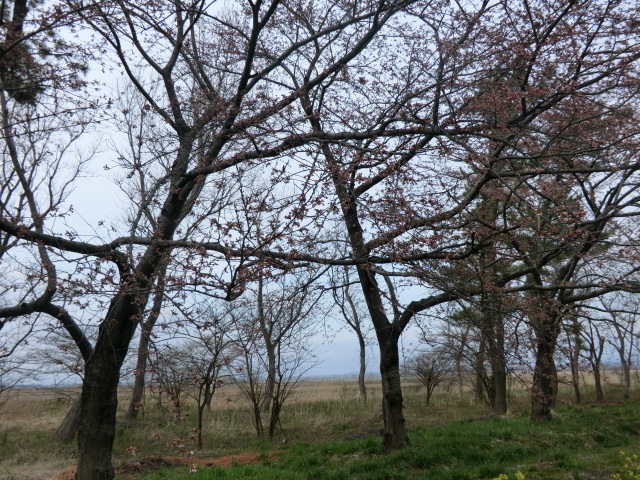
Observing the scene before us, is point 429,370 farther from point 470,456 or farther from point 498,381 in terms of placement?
point 470,456

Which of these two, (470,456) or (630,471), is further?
(470,456)

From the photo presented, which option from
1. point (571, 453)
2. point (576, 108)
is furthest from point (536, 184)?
point (571, 453)

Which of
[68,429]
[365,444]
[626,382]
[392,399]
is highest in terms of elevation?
[392,399]

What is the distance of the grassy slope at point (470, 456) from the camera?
703 cm

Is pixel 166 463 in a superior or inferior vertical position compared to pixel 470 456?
inferior

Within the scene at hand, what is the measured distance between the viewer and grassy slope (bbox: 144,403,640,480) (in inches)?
277

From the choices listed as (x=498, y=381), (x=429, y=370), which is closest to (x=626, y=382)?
(x=429, y=370)

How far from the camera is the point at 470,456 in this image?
775cm

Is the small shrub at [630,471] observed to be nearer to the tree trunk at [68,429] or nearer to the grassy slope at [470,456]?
the grassy slope at [470,456]

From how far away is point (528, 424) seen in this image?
10.4m

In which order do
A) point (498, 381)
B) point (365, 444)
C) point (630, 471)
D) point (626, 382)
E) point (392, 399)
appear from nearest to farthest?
1. point (630, 471)
2. point (392, 399)
3. point (365, 444)
4. point (498, 381)
5. point (626, 382)

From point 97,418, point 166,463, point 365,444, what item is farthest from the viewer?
point 166,463

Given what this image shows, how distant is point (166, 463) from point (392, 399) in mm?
5651

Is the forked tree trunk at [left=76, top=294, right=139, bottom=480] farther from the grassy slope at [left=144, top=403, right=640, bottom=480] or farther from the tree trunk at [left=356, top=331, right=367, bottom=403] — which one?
the tree trunk at [left=356, top=331, right=367, bottom=403]
